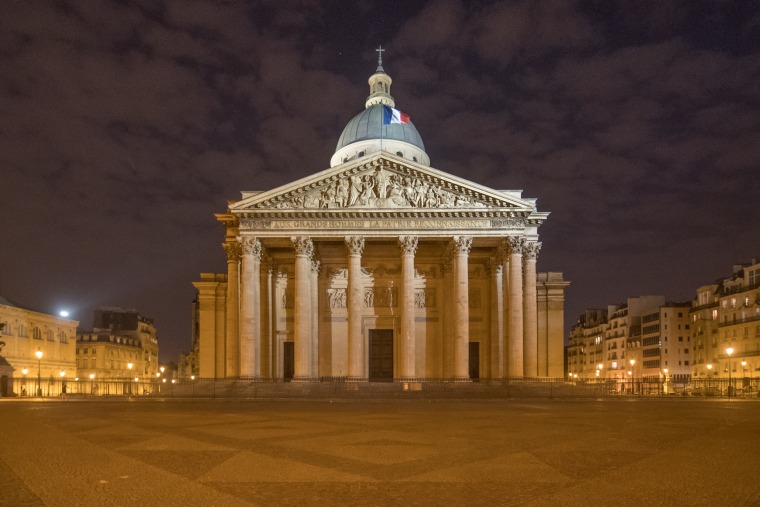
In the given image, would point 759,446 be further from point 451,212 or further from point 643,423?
point 451,212

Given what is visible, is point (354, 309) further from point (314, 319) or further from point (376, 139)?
point (376, 139)

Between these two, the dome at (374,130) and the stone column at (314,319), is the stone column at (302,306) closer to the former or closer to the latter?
the stone column at (314,319)

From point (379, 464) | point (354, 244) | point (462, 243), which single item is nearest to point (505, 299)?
point (462, 243)

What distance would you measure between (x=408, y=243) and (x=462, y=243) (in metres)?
3.60

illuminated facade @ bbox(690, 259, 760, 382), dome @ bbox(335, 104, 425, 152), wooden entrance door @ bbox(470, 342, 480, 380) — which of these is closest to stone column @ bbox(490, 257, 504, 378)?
wooden entrance door @ bbox(470, 342, 480, 380)

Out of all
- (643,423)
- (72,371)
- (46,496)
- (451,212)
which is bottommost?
(72,371)

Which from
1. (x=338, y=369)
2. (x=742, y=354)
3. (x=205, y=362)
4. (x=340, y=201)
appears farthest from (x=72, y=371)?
(x=742, y=354)

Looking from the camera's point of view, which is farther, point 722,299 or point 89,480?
point 722,299

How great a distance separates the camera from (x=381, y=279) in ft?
173

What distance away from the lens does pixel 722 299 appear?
80.1 meters

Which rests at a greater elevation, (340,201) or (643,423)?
(340,201)

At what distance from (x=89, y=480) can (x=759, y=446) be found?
13.2 m

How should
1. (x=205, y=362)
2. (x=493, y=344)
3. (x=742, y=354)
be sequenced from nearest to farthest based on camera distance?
(x=493, y=344)
(x=205, y=362)
(x=742, y=354)

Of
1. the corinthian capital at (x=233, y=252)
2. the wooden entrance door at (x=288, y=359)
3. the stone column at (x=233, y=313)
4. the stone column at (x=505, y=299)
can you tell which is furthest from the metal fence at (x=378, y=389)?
the corinthian capital at (x=233, y=252)
